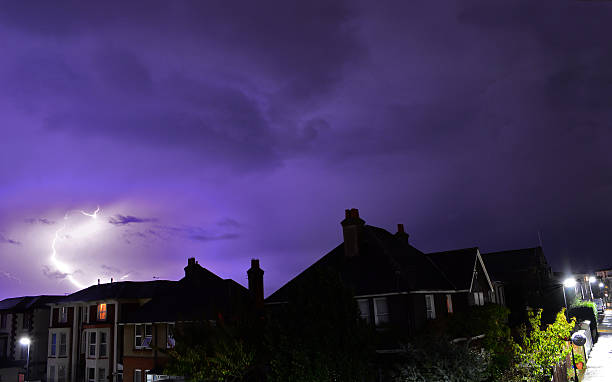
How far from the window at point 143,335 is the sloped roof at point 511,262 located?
45.3 meters

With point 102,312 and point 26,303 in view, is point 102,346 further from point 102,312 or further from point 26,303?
point 26,303

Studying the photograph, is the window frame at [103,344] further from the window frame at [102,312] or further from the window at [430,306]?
the window at [430,306]

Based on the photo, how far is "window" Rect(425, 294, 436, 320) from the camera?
3228 cm

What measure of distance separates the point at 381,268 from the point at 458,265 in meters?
7.92

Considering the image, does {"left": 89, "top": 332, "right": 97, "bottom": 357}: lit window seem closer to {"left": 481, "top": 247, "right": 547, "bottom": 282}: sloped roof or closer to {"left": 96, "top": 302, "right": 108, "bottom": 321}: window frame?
{"left": 96, "top": 302, "right": 108, "bottom": 321}: window frame

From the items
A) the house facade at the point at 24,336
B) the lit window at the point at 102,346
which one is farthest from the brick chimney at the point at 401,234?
the house facade at the point at 24,336

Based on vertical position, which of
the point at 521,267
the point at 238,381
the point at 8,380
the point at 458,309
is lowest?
the point at 8,380

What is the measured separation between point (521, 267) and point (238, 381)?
175 ft

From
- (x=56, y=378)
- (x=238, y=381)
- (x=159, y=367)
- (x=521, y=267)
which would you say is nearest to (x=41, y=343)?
(x=56, y=378)

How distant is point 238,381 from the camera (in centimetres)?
2467

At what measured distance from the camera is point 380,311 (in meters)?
31.7

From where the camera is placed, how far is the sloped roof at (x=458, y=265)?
117 ft

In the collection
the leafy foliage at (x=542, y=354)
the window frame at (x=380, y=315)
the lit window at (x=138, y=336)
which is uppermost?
the window frame at (x=380, y=315)

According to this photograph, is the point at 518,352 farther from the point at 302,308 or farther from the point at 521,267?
the point at 521,267
